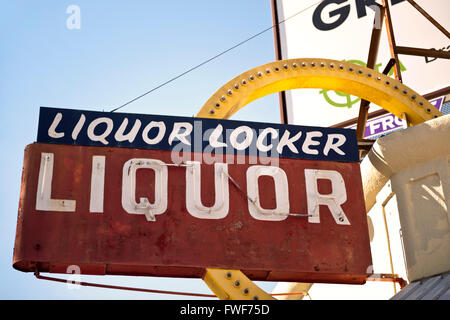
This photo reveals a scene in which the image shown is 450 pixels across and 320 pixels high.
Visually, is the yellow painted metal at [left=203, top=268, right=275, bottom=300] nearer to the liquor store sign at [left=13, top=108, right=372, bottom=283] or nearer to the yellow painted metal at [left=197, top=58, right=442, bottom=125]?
the liquor store sign at [left=13, top=108, right=372, bottom=283]

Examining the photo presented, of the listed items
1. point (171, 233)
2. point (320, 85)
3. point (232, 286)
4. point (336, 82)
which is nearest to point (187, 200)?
point (171, 233)

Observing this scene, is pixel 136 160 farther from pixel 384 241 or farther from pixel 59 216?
pixel 384 241

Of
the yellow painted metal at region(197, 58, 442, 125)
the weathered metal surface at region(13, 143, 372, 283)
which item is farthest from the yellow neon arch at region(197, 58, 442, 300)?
the weathered metal surface at region(13, 143, 372, 283)

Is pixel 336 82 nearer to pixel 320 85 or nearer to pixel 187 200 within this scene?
pixel 320 85

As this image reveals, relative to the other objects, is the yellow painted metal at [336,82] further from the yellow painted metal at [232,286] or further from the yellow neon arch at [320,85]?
the yellow painted metal at [232,286]

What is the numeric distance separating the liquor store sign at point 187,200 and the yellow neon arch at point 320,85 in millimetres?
1198

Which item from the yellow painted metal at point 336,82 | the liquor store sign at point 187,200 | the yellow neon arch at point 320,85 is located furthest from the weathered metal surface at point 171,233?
the yellow painted metal at point 336,82

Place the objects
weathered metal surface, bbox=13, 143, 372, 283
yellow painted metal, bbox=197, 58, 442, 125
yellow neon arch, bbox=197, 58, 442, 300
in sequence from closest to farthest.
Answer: weathered metal surface, bbox=13, 143, 372, 283 < yellow neon arch, bbox=197, 58, 442, 300 < yellow painted metal, bbox=197, 58, 442, 125

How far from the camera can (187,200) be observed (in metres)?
8.58

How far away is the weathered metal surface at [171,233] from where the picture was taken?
26.5ft

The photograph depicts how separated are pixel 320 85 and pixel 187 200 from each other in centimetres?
338

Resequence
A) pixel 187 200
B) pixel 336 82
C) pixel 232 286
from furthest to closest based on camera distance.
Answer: pixel 336 82 → pixel 187 200 → pixel 232 286

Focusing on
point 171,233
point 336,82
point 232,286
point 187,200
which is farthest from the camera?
point 336,82

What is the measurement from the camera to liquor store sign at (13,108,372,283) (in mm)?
8172
